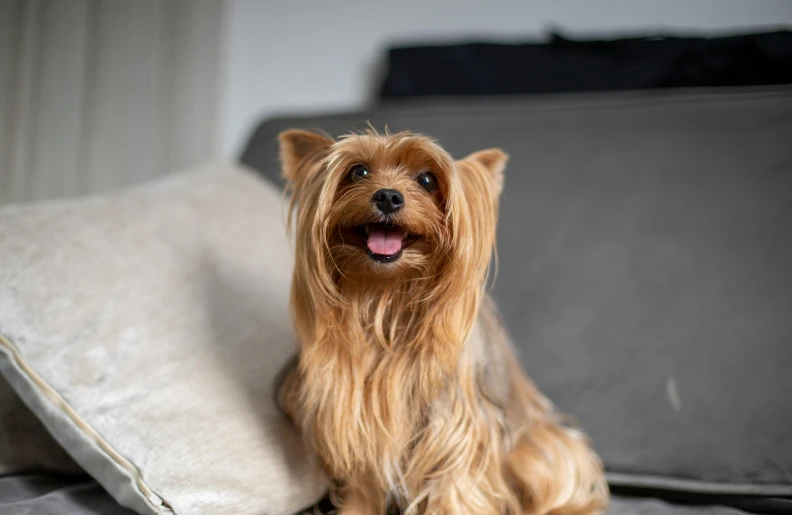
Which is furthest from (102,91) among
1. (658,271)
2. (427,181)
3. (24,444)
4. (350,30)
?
(658,271)

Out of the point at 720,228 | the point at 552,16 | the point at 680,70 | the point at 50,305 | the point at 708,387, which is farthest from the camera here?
the point at 552,16

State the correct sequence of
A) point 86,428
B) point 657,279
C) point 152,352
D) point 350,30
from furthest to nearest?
point 350,30
point 657,279
point 152,352
point 86,428

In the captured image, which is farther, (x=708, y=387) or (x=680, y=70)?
(x=680, y=70)

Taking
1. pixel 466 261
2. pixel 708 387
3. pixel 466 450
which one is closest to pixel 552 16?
pixel 708 387

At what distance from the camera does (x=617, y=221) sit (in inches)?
72.1

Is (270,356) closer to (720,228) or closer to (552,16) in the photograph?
(720,228)

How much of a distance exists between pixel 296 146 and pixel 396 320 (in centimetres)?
40

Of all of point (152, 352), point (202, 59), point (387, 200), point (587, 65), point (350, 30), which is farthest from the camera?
point (350, 30)

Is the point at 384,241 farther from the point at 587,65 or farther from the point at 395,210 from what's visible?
the point at 587,65

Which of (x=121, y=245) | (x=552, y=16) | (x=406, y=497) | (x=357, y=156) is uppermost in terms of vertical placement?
(x=552, y=16)

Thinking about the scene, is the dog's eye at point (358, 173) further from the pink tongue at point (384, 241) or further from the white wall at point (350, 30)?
the white wall at point (350, 30)

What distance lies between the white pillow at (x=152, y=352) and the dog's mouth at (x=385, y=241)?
310 mm

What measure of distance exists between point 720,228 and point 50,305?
5.43 ft

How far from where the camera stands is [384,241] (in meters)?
1.14
